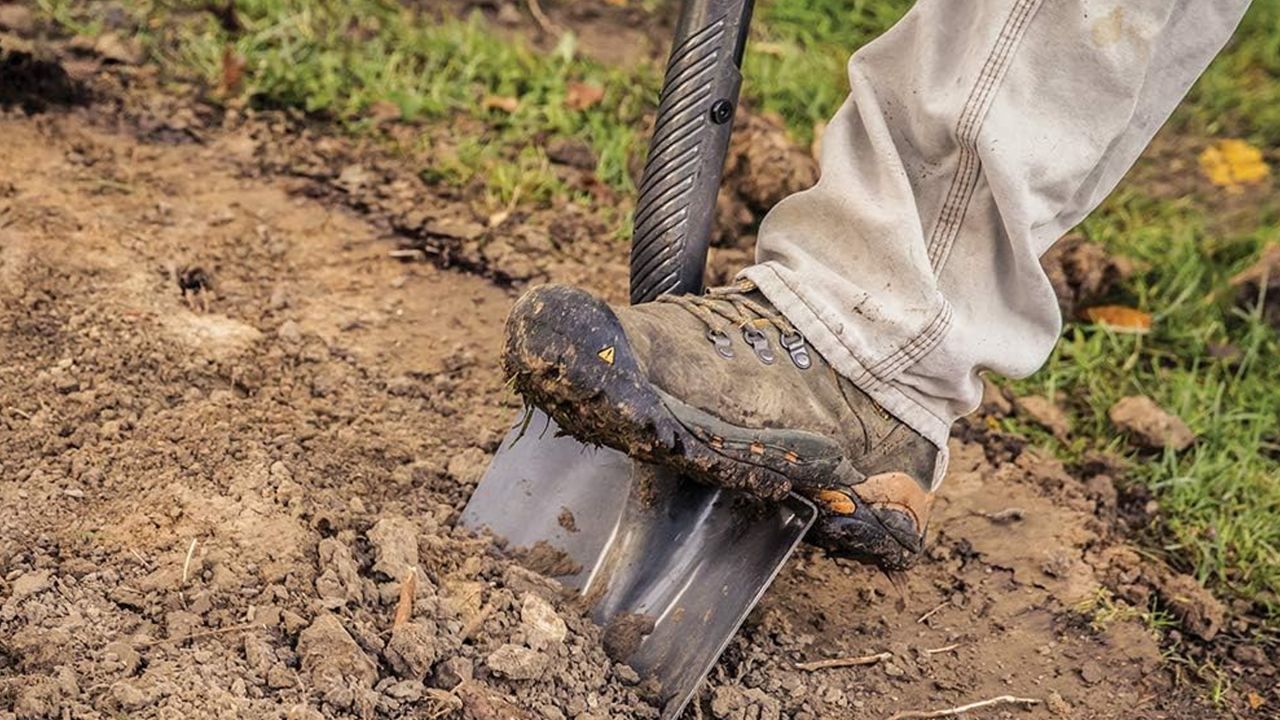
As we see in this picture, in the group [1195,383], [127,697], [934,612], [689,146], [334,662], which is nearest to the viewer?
[127,697]

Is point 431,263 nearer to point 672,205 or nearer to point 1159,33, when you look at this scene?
point 672,205

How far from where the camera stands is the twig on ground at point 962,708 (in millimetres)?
2112

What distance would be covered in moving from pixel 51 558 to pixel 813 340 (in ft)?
3.60

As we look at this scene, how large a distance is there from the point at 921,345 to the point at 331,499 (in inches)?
35.7

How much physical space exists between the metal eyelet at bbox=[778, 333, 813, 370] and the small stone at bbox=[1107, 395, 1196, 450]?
0.98 m

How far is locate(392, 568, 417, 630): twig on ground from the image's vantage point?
76.6 inches

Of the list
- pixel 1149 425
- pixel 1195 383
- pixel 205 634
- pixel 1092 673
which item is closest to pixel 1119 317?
pixel 1195 383

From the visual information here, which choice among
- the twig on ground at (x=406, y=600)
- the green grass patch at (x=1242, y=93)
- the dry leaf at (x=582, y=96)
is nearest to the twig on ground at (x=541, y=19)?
the dry leaf at (x=582, y=96)

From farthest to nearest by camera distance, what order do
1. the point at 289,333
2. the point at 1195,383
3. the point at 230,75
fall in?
1. the point at 230,75
2. the point at 1195,383
3. the point at 289,333

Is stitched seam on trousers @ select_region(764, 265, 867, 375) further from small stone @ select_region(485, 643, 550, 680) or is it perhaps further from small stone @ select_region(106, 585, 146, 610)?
small stone @ select_region(106, 585, 146, 610)

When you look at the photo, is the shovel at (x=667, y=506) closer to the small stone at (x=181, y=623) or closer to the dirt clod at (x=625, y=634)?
the dirt clod at (x=625, y=634)

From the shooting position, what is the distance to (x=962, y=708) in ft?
7.02

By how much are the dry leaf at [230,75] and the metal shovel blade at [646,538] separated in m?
1.40

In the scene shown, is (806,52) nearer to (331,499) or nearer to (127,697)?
(331,499)
